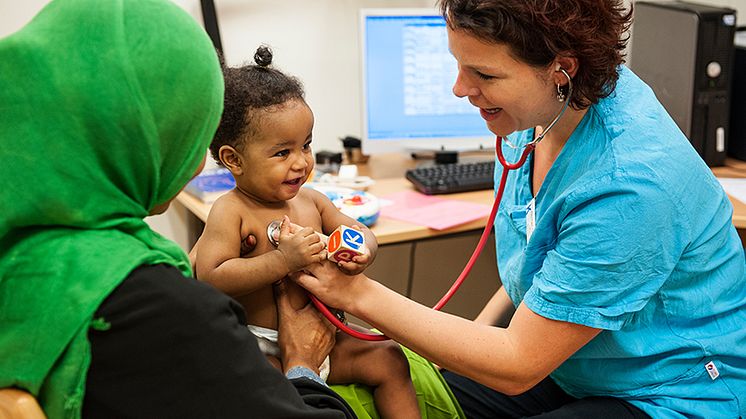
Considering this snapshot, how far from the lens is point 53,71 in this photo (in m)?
0.95

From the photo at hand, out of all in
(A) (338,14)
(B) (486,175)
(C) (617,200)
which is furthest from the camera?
(A) (338,14)

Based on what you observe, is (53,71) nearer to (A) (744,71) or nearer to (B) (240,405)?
(B) (240,405)

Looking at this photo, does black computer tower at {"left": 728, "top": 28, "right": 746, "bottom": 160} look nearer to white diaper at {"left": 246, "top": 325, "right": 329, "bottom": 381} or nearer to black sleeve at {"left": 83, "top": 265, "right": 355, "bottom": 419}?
white diaper at {"left": 246, "top": 325, "right": 329, "bottom": 381}

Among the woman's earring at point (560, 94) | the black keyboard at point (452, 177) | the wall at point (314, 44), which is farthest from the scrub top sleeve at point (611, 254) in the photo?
the wall at point (314, 44)

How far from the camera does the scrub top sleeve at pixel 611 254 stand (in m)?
1.38

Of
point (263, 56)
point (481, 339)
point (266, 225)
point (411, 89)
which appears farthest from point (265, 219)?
point (411, 89)

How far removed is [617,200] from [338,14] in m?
1.79

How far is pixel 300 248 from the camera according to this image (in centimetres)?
142

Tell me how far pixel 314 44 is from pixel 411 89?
0.43m

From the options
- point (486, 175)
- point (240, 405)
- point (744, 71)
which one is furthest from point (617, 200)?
point (744, 71)

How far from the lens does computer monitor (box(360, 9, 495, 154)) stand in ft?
8.87

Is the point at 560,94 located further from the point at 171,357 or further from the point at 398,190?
the point at 398,190

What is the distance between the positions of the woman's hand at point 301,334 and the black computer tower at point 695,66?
1.65 metres

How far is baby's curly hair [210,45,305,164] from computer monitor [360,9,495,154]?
1.21 m
